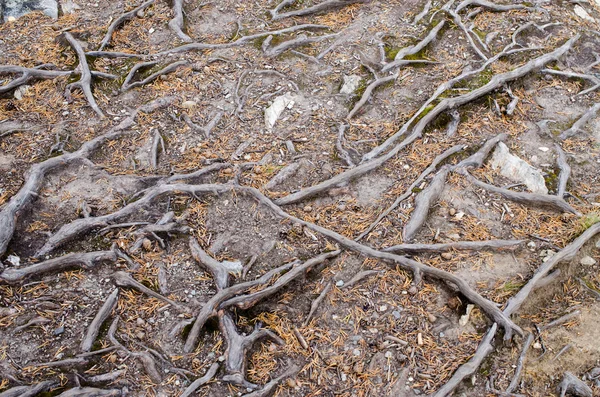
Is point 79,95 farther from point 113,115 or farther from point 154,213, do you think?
point 154,213

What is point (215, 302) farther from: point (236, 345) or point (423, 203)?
point (423, 203)

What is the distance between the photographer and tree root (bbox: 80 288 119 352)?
15.9 feet

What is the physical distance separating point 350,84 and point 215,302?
4.30 metres

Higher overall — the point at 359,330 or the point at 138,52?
the point at 138,52

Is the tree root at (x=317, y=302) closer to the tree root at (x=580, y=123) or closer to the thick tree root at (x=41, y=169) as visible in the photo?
the thick tree root at (x=41, y=169)

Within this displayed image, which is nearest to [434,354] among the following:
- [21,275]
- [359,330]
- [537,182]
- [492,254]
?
[359,330]

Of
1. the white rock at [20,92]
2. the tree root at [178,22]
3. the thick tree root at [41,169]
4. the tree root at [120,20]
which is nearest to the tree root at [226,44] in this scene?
the tree root at [178,22]

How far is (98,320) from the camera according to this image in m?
5.01

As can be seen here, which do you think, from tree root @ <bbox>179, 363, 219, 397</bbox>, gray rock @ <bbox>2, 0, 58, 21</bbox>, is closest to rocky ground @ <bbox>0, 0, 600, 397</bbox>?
tree root @ <bbox>179, 363, 219, 397</bbox>

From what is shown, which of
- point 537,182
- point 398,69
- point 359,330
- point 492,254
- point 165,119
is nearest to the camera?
point 359,330

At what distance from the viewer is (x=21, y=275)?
530cm

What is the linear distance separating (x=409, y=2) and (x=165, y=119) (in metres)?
5.22

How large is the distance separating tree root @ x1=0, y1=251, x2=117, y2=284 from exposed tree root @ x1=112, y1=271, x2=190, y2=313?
27 centimetres

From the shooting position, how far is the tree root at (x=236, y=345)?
4.73m
